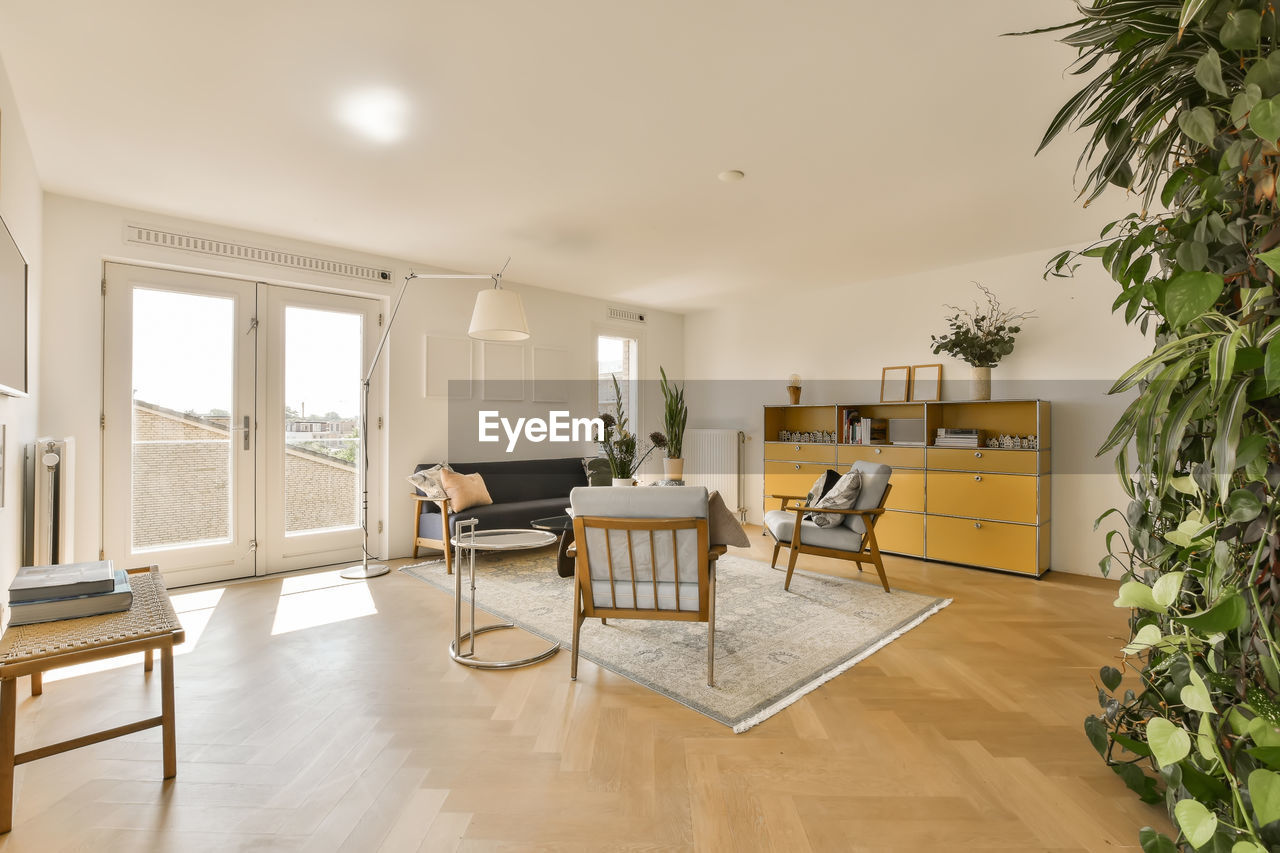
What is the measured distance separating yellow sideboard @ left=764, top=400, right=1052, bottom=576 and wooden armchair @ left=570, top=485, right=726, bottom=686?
306cm

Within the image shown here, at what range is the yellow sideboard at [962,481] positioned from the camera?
459cm

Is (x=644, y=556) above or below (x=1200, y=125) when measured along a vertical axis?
below

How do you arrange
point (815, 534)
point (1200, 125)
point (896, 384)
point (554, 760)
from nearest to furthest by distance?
1. point (1200, 125)
2. point (554, 760)
3. point (815, 534)
4. point (896, 384)

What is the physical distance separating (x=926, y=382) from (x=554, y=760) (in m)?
4.76

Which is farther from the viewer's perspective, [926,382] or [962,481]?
[926,382]

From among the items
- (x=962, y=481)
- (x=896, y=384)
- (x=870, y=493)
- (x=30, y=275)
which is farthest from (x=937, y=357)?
(x=30, y=275)

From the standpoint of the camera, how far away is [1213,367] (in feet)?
3.10

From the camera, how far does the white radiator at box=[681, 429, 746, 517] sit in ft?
23.1

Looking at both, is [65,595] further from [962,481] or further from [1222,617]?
[962,481]

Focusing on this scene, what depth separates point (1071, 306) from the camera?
4.74 metres

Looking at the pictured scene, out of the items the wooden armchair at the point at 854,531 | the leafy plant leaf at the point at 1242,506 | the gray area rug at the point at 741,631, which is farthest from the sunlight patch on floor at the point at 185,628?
the wooden armchair at the point at 854,531

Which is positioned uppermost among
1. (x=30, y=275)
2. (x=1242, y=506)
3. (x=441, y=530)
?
(x=30, y=275)

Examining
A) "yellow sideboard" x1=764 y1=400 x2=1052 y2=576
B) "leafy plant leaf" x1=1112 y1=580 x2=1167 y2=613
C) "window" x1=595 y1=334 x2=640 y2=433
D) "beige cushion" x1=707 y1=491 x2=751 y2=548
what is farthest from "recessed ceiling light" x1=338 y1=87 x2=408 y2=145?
"yellow sideboard" x1=764 y1=400 x2=1052 y2=576

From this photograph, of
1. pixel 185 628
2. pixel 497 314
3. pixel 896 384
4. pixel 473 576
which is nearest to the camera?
pixel 473 576
